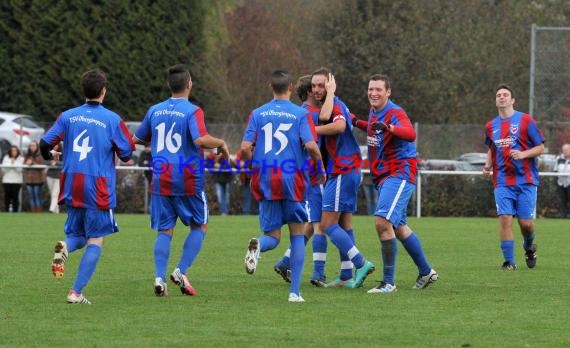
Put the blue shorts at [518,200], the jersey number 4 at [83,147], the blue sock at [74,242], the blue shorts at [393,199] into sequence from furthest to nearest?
the blue shorts at [518,200] → the blue shorts at [393,199] → the blue sock at [74,242] → the jersey number 4 at [83,147]

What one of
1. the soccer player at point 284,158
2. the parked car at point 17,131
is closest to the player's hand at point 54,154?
the soccer player at point 284,158

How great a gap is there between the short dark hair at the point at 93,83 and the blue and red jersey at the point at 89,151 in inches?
4.2

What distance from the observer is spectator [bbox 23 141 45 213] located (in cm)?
2691

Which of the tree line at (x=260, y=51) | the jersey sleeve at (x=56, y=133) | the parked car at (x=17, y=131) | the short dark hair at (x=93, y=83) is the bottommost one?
the parked car at (x=17, y=131)

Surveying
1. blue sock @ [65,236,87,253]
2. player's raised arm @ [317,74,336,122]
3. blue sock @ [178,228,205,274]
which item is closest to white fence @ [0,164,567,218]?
player's raised arm @ [317,74,336,122]

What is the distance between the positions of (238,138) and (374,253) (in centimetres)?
1690

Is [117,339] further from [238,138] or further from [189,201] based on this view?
[238,138]

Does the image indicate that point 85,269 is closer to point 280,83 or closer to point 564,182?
point 280,83

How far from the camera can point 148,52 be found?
4212 centimetres

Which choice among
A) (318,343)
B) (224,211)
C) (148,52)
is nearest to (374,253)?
(318,343)

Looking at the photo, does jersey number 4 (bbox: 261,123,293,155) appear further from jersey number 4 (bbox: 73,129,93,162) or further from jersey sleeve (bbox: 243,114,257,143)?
jersey number 4 (bbox: 73,129,93,162)

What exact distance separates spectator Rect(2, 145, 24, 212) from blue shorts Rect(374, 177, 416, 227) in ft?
57.1

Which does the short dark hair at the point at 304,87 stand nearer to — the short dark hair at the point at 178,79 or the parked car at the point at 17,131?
the short dark hair at the point at 178,79

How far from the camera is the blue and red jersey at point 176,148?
1002 centimetres
